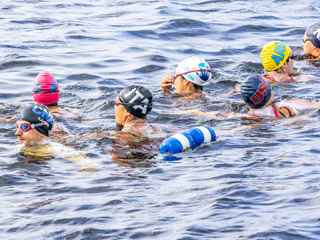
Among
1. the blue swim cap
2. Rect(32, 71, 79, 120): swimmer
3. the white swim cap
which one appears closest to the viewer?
Rect(32, 71, 79, 120): swimmer

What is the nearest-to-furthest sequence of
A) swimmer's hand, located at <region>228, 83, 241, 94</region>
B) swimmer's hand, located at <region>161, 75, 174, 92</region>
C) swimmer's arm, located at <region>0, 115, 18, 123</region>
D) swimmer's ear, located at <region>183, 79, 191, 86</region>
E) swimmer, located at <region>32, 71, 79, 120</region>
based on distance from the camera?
swimmer's arm, located at <region>0, 115, 18, 123</region> < swimmer, located at <region>32, 71, 79, 120</region> < swimmer's ear, located at <region>183, 79, 191, 86</region> < swimmer's hand, located at <region>161, 75, 174, 92</region> < swimmer's hand, located at <region>228, 83, 241, 94</region>

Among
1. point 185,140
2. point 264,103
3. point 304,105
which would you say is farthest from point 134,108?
point 304,105

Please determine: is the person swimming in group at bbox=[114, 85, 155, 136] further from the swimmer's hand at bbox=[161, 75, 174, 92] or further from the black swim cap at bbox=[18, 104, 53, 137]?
the swimmer's hand at bbox=[161, 75, 174, 92]

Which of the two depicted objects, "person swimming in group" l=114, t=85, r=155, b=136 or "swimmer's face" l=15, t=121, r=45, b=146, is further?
"person swimming in group" l=114, t=85, r=155, b=136

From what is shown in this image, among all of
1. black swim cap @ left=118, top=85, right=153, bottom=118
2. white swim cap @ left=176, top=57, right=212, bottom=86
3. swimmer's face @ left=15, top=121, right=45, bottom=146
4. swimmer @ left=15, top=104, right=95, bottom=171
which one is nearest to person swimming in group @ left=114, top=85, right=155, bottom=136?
black swim cap @ left=118, top=85, right=153, bottom=118

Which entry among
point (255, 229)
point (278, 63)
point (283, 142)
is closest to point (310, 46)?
point (278, 63)

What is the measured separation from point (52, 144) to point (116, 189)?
2280 mm

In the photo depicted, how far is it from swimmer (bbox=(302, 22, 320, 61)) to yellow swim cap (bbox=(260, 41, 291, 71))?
230 cm

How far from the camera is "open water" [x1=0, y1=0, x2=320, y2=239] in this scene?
5.65 meters

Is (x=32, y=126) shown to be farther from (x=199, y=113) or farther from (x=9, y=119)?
(x=199, y=113)

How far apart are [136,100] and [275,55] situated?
5.30 metres

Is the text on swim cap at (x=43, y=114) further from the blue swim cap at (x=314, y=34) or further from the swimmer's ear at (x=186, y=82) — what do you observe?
the blue swim cap at (x=314, y=34)

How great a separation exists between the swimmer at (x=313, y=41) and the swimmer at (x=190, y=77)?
14.0ft

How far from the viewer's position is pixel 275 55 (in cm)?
1267
